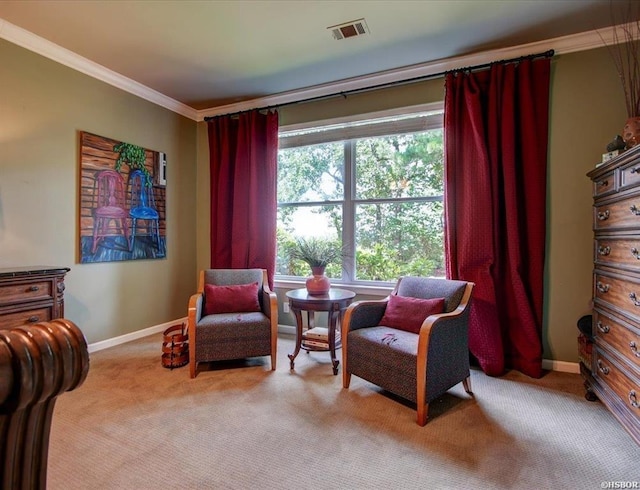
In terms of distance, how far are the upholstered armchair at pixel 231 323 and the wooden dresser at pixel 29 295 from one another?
0.93 meters

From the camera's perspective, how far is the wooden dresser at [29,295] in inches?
85.4

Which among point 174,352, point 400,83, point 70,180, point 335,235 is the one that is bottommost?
point 174,352

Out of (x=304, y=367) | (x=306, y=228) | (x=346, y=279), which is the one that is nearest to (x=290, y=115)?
(x=306, y=228)

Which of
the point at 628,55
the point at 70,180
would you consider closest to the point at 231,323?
the point at 70,180

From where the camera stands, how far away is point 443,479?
153 centimetres

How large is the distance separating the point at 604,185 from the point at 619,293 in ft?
2.27

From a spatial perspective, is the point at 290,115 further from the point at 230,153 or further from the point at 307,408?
the point at 307,408

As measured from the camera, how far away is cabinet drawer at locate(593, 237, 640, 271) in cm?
175

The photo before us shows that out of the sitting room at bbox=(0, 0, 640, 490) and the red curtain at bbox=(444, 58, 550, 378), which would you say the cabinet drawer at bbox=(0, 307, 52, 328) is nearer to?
the sitting room at bbox=(0, 0, 640, 490)

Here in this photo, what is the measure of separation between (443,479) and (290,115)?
138 inches

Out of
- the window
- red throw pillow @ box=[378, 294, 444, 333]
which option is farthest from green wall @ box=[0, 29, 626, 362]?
red throw pillow @ box=[378, 294, 444, 333]

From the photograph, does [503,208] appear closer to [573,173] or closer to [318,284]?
[573,173]

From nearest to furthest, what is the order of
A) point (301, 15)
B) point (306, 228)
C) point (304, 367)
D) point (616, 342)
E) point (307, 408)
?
point (616, 342)
point (307, 408)
point (301, 15)
point (304, 367)
point (306, 228)

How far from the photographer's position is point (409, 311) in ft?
7.95
